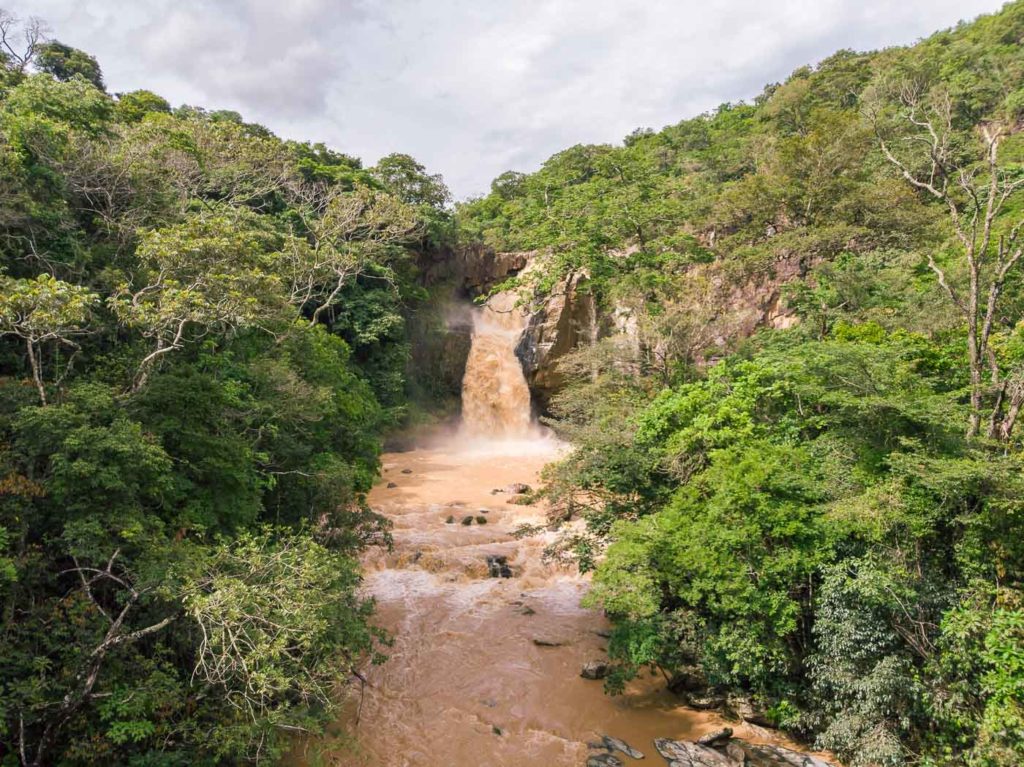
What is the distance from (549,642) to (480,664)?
4.83 feet

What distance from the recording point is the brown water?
8.75 m

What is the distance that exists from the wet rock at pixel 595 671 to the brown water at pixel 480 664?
18 centimetres

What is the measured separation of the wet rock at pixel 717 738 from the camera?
836cm

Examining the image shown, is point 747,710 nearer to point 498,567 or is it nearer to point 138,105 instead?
point 498,567

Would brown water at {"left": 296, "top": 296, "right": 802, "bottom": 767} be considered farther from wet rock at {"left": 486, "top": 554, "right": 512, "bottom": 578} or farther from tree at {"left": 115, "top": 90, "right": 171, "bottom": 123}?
tree at {"left": 115, "top": 90, "right": 171, "bottom": 123}

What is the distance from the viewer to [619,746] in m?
8.65

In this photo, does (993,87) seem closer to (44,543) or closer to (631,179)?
(631,179)

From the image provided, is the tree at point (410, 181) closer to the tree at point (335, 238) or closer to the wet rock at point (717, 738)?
the tree at point (335, 238)

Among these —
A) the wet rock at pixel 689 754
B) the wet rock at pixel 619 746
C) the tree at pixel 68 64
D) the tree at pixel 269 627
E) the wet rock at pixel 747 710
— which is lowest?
the wet rock at pixel 619 746

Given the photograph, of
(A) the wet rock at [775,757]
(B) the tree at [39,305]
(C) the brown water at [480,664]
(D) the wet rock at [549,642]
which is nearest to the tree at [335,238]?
(C) the brown water at [480,664]

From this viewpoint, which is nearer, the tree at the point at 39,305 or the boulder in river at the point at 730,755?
the tree at the point at 39,305

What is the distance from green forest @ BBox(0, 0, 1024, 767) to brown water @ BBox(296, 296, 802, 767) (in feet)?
2.46

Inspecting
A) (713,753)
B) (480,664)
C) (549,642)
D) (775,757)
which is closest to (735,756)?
(713,753)

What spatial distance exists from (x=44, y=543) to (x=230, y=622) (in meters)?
2.97
